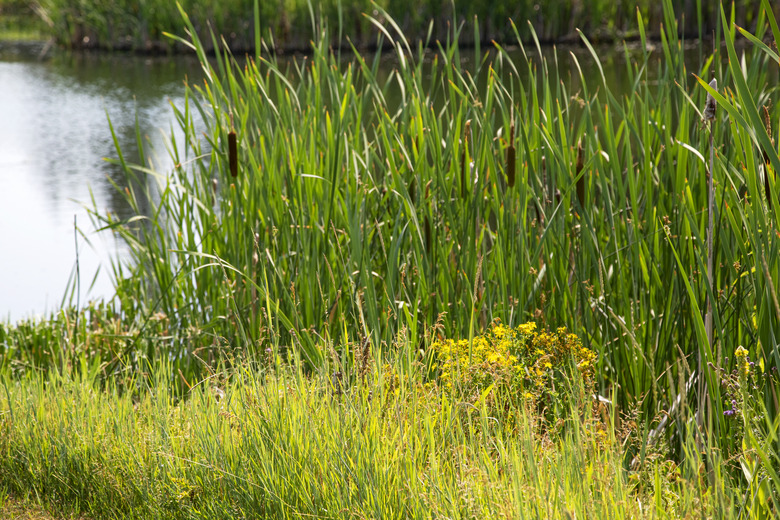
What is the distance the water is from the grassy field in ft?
2.30

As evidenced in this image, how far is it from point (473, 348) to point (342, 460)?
19.0 inches

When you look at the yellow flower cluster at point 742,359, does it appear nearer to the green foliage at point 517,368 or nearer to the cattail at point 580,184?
the green foliage at point 517,368

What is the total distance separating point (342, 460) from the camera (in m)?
1.42

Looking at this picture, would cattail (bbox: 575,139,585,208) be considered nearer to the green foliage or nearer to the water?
the green foliage

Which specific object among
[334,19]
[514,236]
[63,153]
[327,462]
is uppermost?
[334,19]

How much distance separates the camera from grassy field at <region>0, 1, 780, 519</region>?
4.60ft

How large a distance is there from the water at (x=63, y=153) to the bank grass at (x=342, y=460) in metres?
0.97

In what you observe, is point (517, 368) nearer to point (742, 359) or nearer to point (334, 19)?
point (742, 359)

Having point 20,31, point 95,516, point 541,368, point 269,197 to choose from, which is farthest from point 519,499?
point 20,31

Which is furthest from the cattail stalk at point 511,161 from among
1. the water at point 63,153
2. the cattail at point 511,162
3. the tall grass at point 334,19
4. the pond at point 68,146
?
the tall grass at point 334,19

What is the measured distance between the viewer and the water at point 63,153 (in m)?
4.88

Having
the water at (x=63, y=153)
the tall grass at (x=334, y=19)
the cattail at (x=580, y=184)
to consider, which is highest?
the tall grass at (x=334, y=19)

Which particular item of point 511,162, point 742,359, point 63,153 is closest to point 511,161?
point 511,162

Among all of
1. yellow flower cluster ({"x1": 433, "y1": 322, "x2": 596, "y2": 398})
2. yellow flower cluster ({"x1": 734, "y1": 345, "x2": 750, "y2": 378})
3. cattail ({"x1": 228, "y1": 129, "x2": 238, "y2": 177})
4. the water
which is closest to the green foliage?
yellow flower cluster ({"x1": 433, "y1": 322, "x2": 596, "y2": 398})
